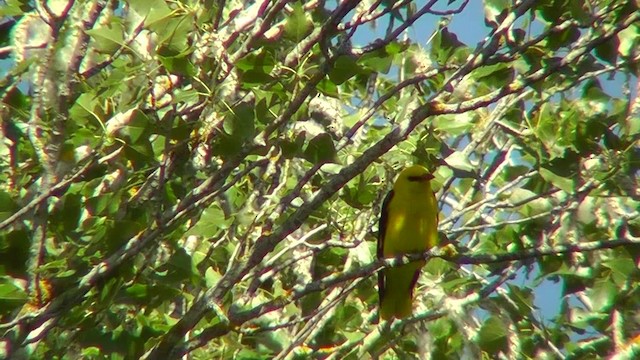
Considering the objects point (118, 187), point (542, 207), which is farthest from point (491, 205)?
point (118, 187)

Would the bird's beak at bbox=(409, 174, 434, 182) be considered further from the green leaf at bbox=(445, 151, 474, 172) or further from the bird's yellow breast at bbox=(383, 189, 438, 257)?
the green leaf at bbox=(445, 151, 474, 172)

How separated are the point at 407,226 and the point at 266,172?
4.48ft

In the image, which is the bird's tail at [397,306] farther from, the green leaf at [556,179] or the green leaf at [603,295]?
the green leaf at [556,179]

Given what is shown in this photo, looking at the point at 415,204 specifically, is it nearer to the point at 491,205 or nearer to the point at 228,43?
the point at 491,205

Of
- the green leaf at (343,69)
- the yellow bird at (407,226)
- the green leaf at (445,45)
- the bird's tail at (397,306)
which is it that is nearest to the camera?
the green leaf at (343,69)

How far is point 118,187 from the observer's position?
8.66ft

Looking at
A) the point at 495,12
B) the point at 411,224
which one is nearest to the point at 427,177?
the point at 411,224

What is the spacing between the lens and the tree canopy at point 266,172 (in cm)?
234

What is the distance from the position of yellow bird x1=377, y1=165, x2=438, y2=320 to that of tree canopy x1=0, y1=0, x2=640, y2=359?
0.70 metres

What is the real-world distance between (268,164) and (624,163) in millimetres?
1312

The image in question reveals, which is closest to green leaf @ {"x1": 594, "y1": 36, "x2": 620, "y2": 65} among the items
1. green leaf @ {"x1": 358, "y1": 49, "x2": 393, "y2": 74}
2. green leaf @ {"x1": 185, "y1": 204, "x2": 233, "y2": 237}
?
green leaf @ {"x1": 358, "y1": 49, "x2": 393, "y2": 74}

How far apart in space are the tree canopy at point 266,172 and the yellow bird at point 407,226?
0.70 metres

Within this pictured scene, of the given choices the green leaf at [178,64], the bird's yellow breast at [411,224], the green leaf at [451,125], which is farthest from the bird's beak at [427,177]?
the green leaf at [178,64]

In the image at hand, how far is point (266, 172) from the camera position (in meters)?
3.21
